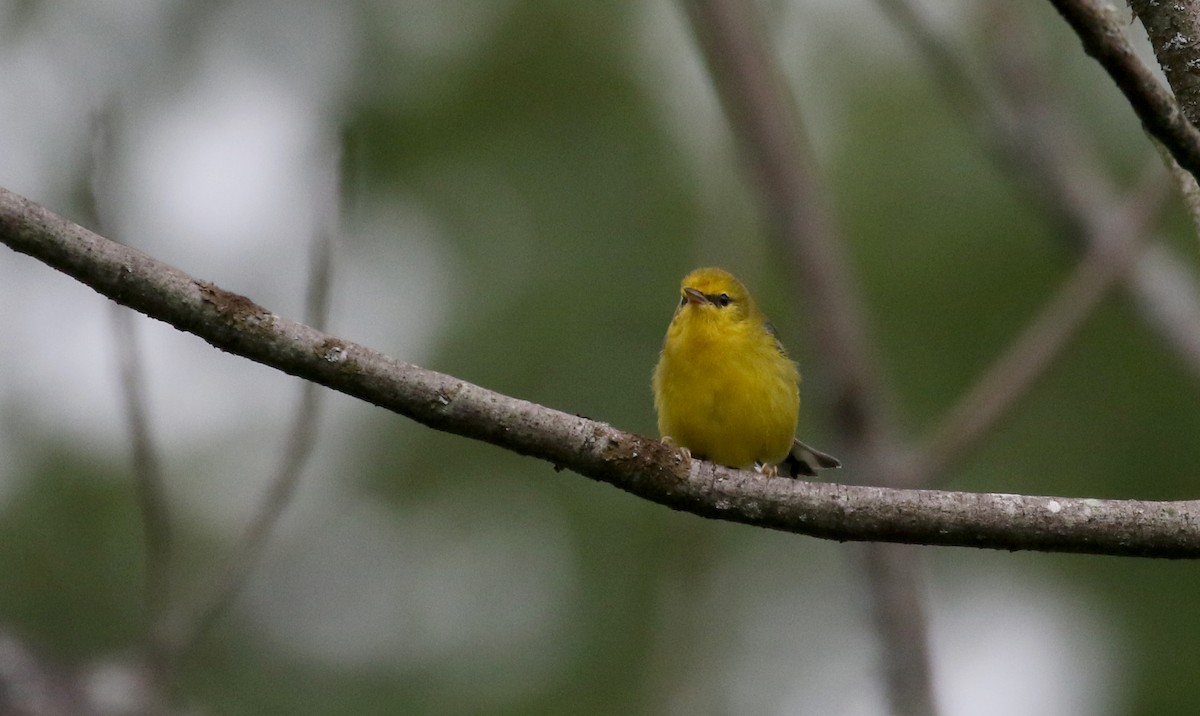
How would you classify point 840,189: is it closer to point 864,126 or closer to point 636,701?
point 864,126

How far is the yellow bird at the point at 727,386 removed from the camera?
240 inches

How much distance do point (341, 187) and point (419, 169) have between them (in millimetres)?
8525

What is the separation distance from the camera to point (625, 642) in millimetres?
12227

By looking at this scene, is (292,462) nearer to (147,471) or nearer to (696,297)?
(147,471)

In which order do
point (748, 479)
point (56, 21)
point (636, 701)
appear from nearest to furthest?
point (748, 479) → point (56, 21) → point (636, 701)

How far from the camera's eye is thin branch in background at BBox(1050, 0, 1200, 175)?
302cm

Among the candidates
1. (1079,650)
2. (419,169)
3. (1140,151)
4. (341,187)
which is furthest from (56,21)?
(1079,650)

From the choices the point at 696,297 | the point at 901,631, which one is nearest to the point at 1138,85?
the point at 901,631

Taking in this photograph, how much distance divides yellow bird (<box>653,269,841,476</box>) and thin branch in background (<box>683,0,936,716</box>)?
0.59 metres

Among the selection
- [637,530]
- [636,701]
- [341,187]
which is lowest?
[636,701]

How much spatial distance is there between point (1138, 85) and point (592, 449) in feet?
5.12

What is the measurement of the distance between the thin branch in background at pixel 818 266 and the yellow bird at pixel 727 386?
0.59 m

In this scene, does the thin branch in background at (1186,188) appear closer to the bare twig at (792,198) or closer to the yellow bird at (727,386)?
the bare twig at (792,198)

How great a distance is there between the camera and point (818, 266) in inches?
215
